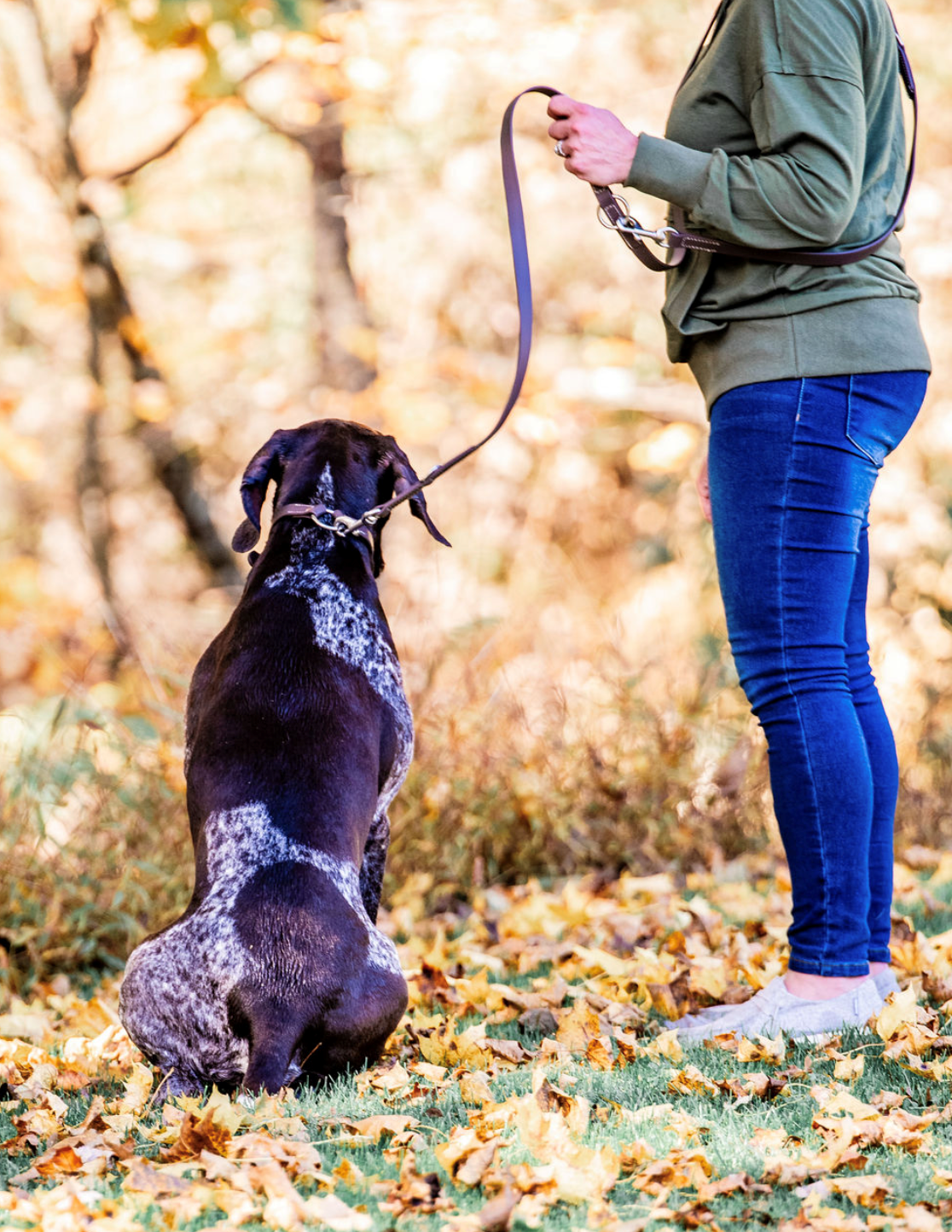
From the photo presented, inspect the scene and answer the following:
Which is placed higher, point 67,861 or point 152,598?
point 152,598

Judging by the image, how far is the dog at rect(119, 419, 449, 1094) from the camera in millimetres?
2783

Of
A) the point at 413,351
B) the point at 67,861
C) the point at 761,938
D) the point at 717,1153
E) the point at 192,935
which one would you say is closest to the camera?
the point at 717,1153

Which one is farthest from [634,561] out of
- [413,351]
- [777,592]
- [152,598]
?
[777,592]

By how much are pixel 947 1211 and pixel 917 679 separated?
5.09m

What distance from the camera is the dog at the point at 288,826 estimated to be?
2783mm

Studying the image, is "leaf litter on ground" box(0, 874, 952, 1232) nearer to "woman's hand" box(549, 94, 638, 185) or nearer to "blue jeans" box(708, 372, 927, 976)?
"blue jeans" box(708, 372, 927, 976)

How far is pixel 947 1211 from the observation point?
207cm

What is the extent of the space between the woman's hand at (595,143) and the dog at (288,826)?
0.98 meters

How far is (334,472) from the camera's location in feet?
11.5

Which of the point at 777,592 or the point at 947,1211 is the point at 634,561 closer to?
the point at 777,592

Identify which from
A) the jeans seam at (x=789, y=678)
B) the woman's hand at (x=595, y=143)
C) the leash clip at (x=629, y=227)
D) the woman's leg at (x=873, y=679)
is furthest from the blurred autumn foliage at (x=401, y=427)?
the woman's hand at (x=595, y=143)

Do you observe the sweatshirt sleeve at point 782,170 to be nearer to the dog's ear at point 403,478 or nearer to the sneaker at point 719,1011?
the dog's ear at point 403,478

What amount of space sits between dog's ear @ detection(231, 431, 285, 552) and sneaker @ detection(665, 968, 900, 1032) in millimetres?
1619

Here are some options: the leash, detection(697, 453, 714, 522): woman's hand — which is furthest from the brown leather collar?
detection(697, 453, 714, 522): woman's hand
